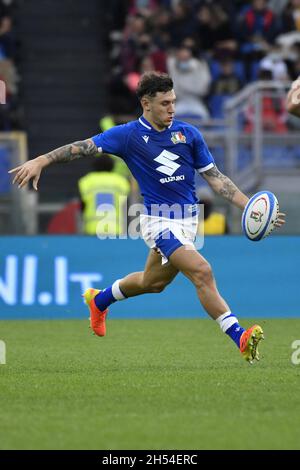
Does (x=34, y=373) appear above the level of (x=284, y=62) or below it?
below

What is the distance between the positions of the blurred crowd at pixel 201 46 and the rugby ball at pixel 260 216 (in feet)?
36.1

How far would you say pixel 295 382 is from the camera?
901 centimetres

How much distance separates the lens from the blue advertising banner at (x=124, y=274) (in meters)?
15.3

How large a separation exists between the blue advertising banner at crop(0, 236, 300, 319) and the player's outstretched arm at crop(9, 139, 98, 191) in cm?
543

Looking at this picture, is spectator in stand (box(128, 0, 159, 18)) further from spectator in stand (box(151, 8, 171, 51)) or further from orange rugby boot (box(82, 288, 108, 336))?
orange rugby boot (box(82, 288, 108, 336))

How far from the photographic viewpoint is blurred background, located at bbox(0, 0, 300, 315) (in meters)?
19.0

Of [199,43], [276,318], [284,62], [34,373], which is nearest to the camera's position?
[34,373]

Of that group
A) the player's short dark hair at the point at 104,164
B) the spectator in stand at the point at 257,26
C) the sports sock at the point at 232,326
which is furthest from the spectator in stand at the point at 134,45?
the sports sock at the point at 232,326

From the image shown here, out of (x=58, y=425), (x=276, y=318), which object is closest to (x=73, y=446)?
(x=58, y=425)

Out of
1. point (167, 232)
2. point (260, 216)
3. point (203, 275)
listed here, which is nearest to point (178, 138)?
point (167, 232)

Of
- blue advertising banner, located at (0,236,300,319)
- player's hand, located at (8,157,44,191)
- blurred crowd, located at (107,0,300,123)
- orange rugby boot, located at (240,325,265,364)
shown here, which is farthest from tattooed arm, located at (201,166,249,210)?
blurred crowd, located at (107,0,300,123)

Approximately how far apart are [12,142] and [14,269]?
3.71 m

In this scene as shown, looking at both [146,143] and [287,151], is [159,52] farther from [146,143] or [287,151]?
[146,143]

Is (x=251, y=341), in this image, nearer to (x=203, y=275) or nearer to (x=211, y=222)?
(x=203, y=275)
